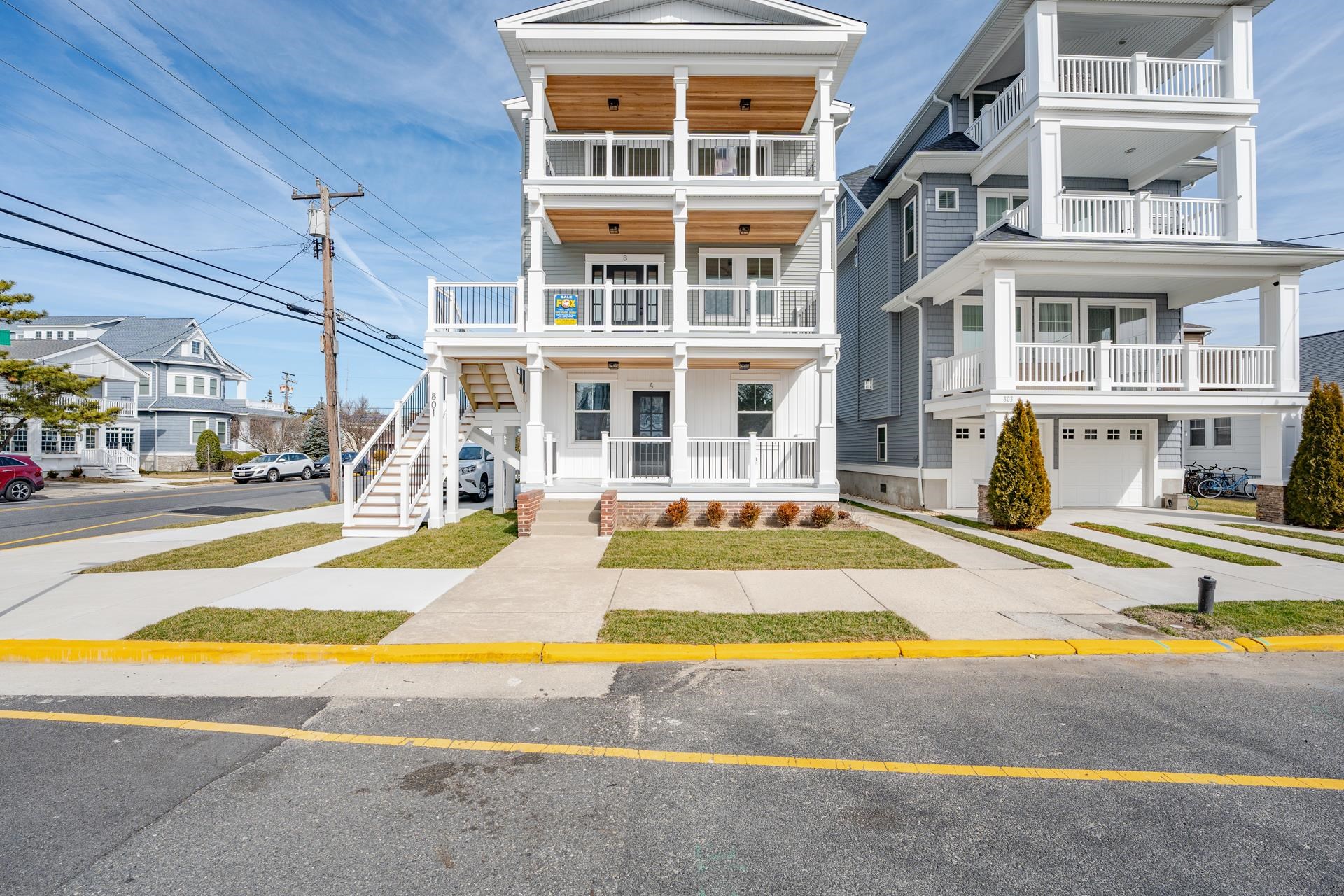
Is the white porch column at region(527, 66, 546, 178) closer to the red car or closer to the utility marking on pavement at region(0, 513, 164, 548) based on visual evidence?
the utility marking on pavement at region(0, 513, 164, 548)

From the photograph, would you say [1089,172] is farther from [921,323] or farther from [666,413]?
[666,413]

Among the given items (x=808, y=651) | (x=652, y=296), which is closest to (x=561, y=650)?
(x=808, y=651)

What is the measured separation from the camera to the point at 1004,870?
267 cm

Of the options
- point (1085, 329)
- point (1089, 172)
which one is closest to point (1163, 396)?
point (1085, 329)

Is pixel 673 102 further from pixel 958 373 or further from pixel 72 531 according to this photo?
pixel 72 531

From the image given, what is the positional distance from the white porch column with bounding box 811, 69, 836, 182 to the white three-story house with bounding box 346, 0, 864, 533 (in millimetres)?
40

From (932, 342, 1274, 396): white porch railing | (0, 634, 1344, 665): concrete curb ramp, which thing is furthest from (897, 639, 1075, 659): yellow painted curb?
(932, 342, 1274, 396): white porch railing

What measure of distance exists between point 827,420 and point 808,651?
7.91 metres

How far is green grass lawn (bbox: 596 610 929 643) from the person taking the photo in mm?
5633

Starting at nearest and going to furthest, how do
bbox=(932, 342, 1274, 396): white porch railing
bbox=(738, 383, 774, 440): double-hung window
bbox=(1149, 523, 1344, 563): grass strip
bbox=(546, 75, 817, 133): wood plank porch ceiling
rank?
bbox=(1149, 523, 1344, 563): grass strip → bbox=(932, 342, 1274, 396): white porch railing → bbox=(546, 75, 817, 133): wood plank porch ceiling → bbox=(738, 383, 774, 440): double-hung window

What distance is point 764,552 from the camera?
9.59 m

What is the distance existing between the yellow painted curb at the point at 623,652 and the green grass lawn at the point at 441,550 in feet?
12.4

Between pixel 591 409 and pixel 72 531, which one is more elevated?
pixel 591 409

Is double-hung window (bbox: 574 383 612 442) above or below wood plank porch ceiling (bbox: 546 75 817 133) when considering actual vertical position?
below
